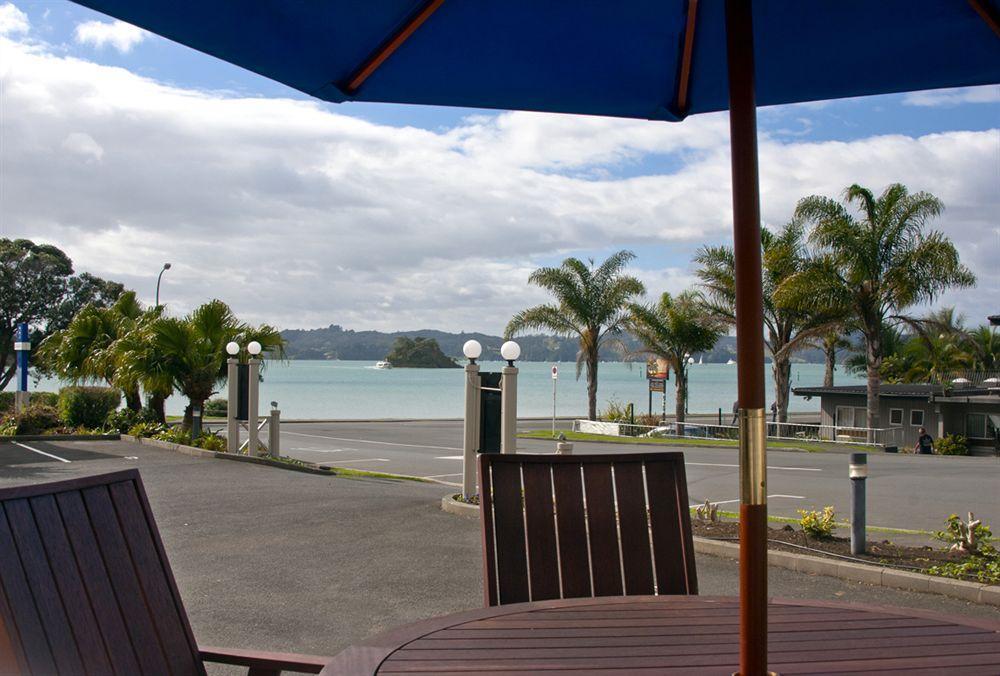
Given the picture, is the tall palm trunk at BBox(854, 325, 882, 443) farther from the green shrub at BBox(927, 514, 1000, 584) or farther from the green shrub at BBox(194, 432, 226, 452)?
the green shrub at BBox(927, 514, 1000, 584)

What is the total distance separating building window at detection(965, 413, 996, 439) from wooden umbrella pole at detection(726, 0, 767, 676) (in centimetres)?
3413

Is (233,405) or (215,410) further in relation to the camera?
(215,410)

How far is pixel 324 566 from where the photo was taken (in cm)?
776

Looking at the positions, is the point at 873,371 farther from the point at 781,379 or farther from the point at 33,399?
the point at 33,399

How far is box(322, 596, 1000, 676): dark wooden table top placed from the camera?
2346 millimetres

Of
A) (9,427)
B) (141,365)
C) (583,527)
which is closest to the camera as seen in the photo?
(583,527)

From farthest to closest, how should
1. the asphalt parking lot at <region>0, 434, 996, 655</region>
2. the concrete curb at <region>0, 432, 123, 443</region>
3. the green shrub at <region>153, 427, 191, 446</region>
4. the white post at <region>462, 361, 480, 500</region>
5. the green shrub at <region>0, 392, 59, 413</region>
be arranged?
the green shrub at <region>0, 392, 59, 413</region> → the concrete curb at <region>0, 432, 123, 443</region> → the green shrub at <region>153, 427, 191, 446</region> → the white post at <region>462, 361, 480, 500</region> → the asphalt parking lot at <region>0, 434, 996, 655</region>

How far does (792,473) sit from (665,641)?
16700 millimetres

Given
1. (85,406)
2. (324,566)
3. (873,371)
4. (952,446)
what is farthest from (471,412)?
(952,446)

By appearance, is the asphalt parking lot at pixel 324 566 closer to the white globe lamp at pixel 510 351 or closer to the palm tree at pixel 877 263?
the white globe lamp at pixel 510 351

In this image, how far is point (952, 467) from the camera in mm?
20422

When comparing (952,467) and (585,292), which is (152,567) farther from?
(585,292)

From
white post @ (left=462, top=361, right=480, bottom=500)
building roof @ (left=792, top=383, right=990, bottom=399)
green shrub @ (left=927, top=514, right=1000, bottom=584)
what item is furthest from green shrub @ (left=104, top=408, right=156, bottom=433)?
building roof @ (left=792, top=383, right=990, bottom=399)

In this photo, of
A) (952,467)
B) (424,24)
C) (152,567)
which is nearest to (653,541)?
(152,567)
